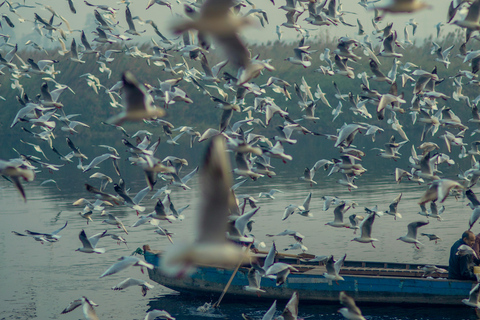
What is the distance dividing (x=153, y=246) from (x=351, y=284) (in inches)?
387

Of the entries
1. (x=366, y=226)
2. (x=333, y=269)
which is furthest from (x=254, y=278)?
(x=366, y=226)

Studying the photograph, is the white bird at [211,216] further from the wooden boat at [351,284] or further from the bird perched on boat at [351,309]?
the wooden boat at [351,284]

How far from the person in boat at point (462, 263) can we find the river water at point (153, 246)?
3.35ft

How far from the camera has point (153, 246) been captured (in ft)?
81.2

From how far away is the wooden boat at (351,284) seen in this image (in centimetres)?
1623

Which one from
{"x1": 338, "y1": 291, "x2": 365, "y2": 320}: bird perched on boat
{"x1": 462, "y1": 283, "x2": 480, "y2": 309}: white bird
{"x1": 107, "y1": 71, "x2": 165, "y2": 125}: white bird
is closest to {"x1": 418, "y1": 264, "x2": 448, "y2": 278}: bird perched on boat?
{"x1": 462, "y1": 283, "x2": 480, "y2": 309}: white bird

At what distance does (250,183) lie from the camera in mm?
39406

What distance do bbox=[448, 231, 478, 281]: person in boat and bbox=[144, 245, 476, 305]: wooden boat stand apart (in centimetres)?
16

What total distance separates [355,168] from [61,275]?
1041 cm

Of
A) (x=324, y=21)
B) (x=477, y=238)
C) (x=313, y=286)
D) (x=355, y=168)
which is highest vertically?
(x=324, y=21)

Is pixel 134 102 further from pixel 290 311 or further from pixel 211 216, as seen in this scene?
pixel 290 311

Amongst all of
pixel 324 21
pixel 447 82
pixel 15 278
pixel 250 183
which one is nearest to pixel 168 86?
pixel 324 21

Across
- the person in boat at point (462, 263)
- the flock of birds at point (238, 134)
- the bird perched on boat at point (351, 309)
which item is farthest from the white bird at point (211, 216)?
the person in boat at point (462, 263)

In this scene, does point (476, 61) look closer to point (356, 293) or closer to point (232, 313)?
point (356, 293)
